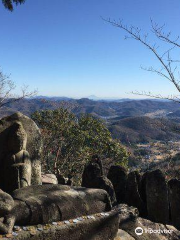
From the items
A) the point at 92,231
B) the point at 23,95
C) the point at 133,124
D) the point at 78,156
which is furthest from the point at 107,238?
the point at 133,124

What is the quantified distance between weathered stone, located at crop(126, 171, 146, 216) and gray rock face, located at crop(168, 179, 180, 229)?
103cm

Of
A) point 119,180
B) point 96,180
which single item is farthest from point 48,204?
Result: point 119,180

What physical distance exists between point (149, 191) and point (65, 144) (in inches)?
550

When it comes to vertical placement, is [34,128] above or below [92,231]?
above

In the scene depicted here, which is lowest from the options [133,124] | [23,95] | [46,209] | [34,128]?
[133,124]

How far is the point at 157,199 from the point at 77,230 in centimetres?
Answer: 420

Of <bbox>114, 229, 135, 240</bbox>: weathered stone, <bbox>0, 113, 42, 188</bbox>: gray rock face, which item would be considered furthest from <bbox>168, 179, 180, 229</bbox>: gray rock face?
<bbox>0, 113, 42, 188</bbox>: gray rock face

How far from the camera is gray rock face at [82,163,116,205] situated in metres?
9.43

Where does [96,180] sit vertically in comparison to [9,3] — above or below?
below

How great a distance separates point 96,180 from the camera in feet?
31.7

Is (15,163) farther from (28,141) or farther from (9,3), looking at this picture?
(9,3)

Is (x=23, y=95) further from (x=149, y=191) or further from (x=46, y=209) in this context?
(x=46, y=209)

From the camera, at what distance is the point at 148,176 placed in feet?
29.7

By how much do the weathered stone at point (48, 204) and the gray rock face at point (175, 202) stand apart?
3414mm
